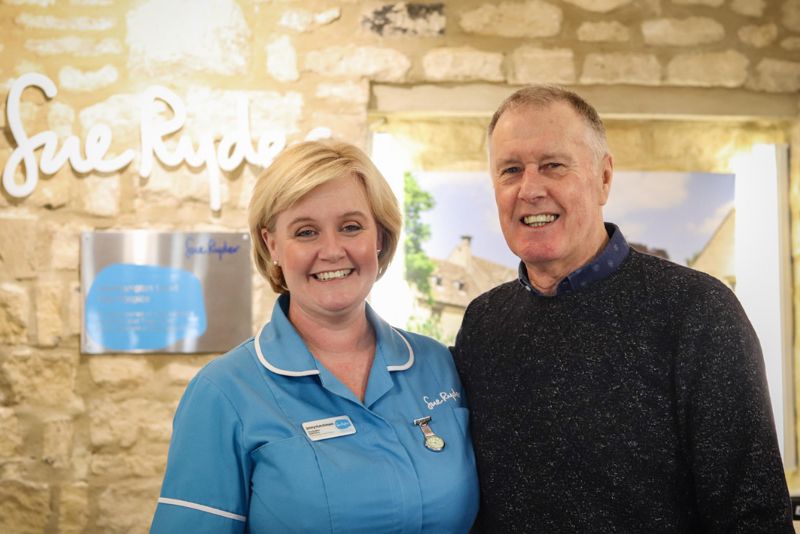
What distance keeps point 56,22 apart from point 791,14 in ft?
10.4

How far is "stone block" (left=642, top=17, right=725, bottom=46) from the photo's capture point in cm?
297

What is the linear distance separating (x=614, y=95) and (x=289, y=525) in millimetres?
2380

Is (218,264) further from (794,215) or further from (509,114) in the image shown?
(794,215)

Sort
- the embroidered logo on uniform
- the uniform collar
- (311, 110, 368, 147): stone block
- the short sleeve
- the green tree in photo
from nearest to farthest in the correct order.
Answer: the short sleeve, the uniform collar, the embroidered logo on uniform, (311, 110, 368, 147): stone block, the green tree in photo

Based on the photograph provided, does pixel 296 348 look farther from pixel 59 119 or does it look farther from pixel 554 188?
A: pixel 59 119

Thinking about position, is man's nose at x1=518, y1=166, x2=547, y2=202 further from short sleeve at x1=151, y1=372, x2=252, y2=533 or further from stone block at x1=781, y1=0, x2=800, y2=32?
stone block at x1=781, y1=0, x2=800, y2=32

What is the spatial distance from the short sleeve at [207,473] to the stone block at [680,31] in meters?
2.50

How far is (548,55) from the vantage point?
2.96 metres

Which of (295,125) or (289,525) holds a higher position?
(295,125)

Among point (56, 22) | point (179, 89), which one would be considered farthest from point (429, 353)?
point (56, 22)

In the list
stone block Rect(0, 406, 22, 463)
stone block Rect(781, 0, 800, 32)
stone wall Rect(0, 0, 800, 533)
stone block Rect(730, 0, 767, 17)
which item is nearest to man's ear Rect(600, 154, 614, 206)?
stone wall Rect(0, 0, 800, 533)

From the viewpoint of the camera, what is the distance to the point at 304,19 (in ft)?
9.51

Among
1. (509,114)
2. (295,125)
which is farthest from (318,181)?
(295,125)

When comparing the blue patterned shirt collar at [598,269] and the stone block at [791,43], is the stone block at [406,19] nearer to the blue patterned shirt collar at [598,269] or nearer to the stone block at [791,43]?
the stone block at [791,43]
